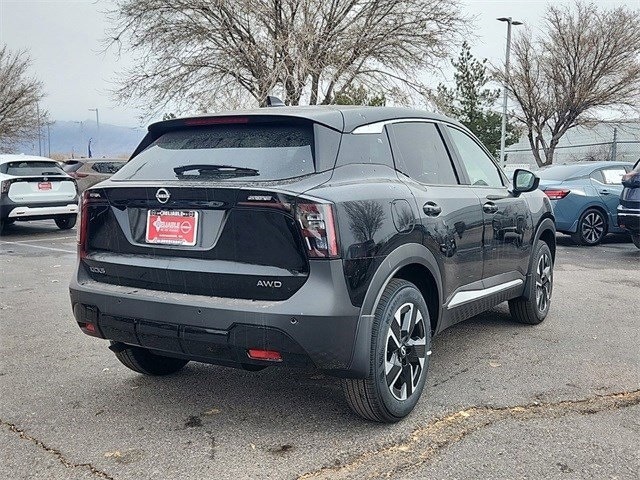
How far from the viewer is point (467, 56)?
33.7 meters

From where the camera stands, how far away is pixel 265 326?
2.95m

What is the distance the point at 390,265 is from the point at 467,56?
108ft

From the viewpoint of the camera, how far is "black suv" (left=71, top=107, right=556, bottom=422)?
9.79ft

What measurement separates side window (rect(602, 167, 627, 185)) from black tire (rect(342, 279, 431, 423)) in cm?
907

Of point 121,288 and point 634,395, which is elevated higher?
point 121,288

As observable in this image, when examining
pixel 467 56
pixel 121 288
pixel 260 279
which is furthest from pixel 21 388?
pixel 467 56

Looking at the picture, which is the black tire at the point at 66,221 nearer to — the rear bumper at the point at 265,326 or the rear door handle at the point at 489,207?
the rear door handle at the point at 489,207

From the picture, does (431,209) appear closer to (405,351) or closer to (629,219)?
(405,351)

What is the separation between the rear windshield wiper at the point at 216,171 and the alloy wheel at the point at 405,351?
41.1 inches

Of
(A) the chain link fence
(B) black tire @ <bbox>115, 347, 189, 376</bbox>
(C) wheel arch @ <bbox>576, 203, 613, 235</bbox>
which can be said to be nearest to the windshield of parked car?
(C) wheel arch @ <bbox>576, 203, 613, 235</bbox>

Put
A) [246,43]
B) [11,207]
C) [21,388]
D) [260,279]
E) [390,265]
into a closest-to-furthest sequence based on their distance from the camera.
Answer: [260,279]
[390,265]
[21,388]
[11,207]
[246,43]

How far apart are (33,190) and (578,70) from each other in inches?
803

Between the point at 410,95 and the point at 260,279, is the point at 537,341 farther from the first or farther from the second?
the point at 410,95

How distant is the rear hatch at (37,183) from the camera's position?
12.3 meters
